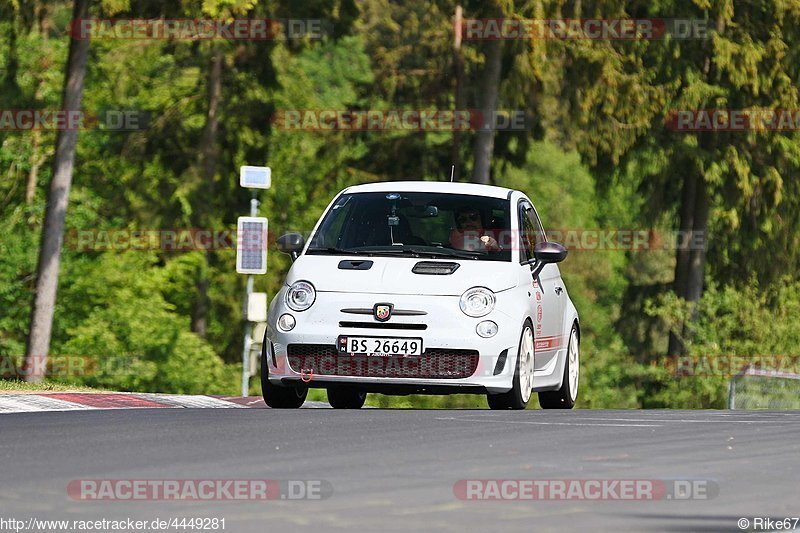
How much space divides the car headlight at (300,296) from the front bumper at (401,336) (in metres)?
0.05

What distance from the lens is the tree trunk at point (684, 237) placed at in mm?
40156

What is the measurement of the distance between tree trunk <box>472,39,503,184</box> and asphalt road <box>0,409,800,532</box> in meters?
22.7

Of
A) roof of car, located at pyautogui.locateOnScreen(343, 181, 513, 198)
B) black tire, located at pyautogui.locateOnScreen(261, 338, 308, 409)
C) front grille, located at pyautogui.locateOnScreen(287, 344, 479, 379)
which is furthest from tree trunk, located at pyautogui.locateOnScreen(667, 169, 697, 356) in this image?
front grille, located at pyautogui.locateOnScreen(287, 344, 479, 379)

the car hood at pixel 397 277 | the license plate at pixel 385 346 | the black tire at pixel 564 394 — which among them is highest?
the car hood at pixel 397 277

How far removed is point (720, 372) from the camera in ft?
125

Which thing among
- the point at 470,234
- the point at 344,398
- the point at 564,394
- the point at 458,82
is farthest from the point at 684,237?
the point at 470,234

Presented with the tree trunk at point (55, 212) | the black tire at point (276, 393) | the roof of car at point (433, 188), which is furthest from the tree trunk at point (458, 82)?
the black tire at point (276, 393)

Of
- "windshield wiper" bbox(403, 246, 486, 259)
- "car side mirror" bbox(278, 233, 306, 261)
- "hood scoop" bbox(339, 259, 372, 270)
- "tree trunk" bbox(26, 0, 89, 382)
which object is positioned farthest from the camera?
"tree trunk" bbox(26, 0, 89, 382)

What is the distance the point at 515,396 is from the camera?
1460 centimetres

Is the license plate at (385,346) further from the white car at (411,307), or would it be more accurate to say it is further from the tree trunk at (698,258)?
the tree trunk at (698,258)

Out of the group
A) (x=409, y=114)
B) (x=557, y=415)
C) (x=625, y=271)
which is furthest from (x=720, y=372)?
(x=625, y=271)

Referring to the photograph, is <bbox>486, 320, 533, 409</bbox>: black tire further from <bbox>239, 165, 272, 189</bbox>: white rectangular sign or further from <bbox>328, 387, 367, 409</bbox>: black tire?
<bbox>239, 165, 272, 189</bbox>: white rectangular sign

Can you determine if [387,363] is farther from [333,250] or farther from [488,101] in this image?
[488,101]

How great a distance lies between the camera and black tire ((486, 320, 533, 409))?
14445 millimetres
